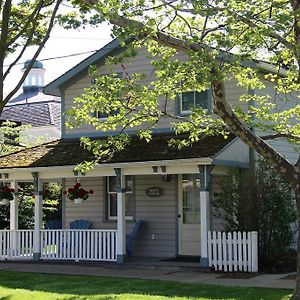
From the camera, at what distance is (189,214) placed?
17734 mm

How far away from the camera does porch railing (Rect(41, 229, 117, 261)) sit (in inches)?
661

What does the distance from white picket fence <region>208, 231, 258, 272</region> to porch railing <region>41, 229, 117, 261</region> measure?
9.87 feet

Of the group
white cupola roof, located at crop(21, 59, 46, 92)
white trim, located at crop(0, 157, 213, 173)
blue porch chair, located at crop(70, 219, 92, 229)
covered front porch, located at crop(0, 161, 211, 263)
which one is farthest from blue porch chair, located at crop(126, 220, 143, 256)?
white cupola roof, located at crop(21, 59, 46, 92)

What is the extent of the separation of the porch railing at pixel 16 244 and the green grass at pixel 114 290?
158 inches

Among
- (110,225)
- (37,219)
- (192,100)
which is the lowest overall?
(110,225)

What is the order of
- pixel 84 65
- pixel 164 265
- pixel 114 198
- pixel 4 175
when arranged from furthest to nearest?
pixel 84 65 < pixel 114 198 < pixel 4 175 < pixel 164 265

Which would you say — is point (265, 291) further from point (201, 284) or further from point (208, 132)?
point (208, 132)

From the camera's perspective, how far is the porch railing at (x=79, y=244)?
55.1 feet

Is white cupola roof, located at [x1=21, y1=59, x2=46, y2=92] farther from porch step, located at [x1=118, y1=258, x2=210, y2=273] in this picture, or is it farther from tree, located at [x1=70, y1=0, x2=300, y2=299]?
tree, located at [x1=70, y1=0, x2=300, y2=299]

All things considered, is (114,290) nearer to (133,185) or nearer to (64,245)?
(64,245)

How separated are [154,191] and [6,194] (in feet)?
14.6

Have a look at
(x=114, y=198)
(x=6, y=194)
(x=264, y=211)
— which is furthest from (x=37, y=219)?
(x=264, y=211)

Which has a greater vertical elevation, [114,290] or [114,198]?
[114,198]

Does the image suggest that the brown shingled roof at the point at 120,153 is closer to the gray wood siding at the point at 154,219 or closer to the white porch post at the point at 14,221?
the white porch post at the point at 14,221
